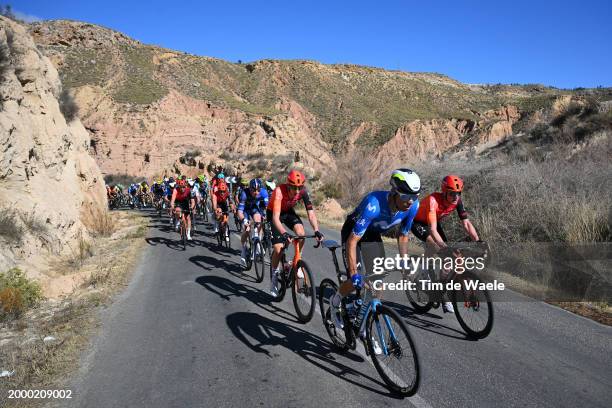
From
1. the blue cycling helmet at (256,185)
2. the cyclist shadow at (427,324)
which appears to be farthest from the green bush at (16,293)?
the cyclist shadow at (427,324)

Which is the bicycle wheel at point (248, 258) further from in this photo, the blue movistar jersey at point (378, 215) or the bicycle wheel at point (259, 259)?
the blue movistar jersey at point (378, 215)

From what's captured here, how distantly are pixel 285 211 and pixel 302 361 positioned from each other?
3.14m

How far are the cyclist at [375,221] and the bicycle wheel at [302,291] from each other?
111 centimetres

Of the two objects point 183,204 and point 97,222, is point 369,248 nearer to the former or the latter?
point 183,204

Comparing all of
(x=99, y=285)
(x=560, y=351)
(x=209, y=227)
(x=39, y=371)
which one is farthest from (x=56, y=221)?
(x=560, y=351)

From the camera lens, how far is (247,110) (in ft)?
184

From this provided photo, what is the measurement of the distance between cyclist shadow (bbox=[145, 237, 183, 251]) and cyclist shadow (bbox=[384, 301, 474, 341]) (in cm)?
843

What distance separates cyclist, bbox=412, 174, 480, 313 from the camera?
607 cm

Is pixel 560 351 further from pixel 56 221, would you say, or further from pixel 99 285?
pixel 56 221

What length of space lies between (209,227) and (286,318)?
1188 cm

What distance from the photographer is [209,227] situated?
17844 millimetres

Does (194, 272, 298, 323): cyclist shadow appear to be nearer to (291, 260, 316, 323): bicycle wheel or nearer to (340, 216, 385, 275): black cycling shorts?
(291, 260, 316, 323): bicycle wheel

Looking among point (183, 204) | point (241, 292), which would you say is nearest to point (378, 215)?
point (241, 292)

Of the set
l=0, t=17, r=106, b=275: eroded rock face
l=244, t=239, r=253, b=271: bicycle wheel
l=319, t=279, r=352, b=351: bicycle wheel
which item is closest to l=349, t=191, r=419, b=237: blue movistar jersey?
l=319, t=279, r=352, b=351: bicycle wheel
